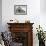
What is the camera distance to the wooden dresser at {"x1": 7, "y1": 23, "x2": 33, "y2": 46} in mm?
5559

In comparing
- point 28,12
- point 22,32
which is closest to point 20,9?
point 28,12

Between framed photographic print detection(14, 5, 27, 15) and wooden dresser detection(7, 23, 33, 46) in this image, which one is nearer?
wooden dresser detection(7, 23, 33, 46)

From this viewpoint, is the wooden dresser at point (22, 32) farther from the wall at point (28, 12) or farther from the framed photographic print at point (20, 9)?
the framed photographic print at point (20, 9)

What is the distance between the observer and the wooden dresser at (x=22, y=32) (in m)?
5.56

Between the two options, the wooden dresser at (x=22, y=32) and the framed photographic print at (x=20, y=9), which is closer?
the wooden dresser at (x=22, y=32)

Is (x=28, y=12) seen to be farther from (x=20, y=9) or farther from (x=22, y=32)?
(x=22, y=32)

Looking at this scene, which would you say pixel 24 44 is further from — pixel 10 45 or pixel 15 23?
pixel 10 45

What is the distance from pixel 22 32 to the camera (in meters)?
5.63

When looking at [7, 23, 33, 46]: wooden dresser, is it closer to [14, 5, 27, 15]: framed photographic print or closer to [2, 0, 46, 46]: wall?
[2, 0, 46, 46]: wall

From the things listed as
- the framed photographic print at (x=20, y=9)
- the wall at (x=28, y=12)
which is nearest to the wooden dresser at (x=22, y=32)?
the wall at (x=28, y=12)

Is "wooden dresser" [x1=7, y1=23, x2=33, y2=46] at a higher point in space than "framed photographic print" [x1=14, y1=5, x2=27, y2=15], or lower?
lower

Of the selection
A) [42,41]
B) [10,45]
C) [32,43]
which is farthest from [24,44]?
[10,45]

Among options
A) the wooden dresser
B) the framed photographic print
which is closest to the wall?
the framed photographic print

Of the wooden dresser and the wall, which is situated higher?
the wall
